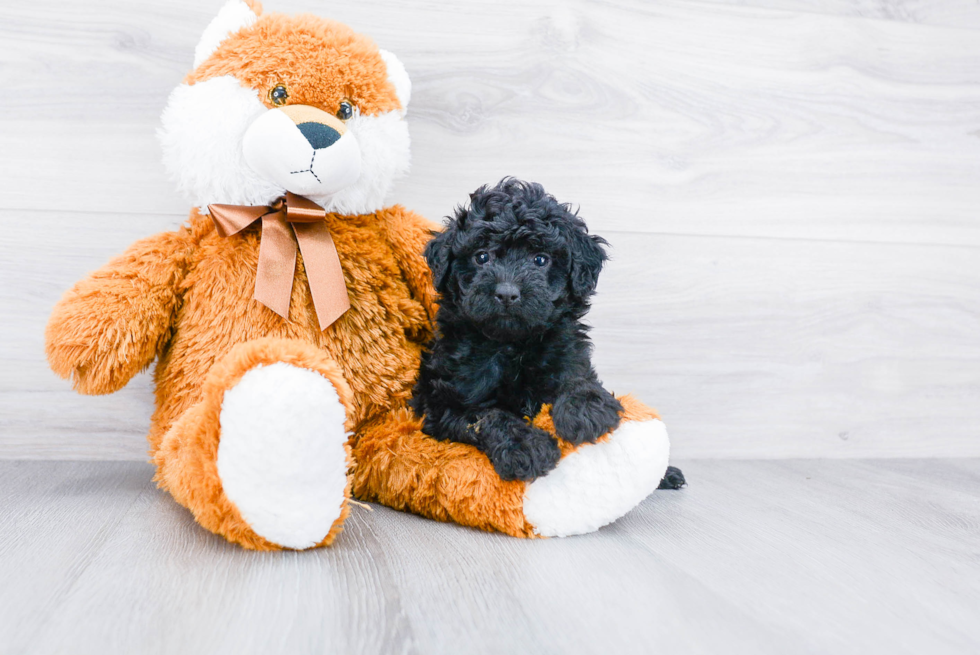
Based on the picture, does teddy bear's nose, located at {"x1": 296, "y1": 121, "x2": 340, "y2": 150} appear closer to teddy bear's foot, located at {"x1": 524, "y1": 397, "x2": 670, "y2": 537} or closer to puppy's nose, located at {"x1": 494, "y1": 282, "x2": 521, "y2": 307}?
puppy's nose, located at {"x1": 494, "y1": 282, "x2": 521, "y2": 307}

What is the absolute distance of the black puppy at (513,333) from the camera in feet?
3.01

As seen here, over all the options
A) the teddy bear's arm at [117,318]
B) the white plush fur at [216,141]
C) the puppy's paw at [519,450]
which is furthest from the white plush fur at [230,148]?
the puppy's paw at [519,450]

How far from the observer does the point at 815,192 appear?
1512 mm

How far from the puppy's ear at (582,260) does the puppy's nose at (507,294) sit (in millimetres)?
112

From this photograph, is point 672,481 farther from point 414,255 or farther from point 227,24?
point 227,24

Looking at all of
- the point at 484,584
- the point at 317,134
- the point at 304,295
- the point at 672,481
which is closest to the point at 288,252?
the point at 304,295

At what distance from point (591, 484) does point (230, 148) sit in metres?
0.69

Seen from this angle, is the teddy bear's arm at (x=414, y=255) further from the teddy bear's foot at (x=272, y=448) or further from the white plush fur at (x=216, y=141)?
the teddy bear's foot at (x=272, y=448)

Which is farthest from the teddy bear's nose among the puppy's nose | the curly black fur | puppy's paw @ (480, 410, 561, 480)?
puppy's paw @ (480, 410, 561, 480)

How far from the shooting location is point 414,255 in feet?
3.70

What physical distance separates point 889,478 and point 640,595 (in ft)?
2.95

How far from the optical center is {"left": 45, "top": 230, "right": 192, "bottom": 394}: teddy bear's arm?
965mm

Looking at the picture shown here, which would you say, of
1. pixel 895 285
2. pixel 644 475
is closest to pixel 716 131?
pixel 895 285

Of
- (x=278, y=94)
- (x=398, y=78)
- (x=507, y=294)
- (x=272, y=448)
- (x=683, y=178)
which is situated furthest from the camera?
(x=683, y=178)
